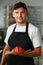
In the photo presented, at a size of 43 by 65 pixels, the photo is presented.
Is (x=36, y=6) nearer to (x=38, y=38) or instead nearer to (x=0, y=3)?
(x=0, y=3)

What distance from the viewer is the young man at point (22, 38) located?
81 cm

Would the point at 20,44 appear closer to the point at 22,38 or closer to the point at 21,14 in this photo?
the point at 22,38

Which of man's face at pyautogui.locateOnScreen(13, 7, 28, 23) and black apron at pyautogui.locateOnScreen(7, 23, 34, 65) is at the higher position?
man's face at pyautogui.locateOnScreen(13, 7, 28, 23)

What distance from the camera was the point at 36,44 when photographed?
0.81 meters

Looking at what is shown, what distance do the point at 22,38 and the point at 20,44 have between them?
38 mm

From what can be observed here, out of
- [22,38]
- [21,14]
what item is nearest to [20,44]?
[22,38]

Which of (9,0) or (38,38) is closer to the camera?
(38,38)

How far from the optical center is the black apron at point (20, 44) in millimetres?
836

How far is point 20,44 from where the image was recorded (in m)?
0.84

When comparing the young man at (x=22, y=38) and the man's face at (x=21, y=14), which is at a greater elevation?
the man's face at (x=21, y=14)

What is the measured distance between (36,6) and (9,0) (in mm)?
348

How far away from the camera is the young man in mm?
813

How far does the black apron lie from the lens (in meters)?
0.84

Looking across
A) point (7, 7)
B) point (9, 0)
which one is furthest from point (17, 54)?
point (9, 0)
